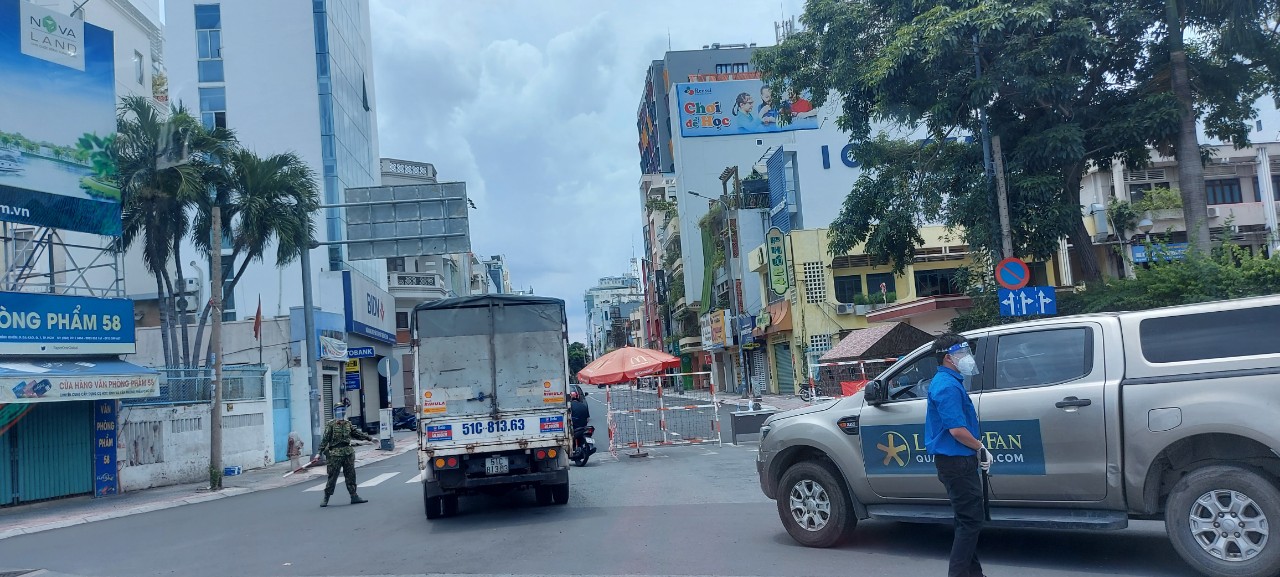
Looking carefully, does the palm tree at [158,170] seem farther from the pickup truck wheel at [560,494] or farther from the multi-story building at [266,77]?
the multi-story building at [266,77]

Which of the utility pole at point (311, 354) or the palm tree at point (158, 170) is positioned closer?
the palm tree at point (158, 170)

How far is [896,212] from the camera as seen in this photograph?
2236cm

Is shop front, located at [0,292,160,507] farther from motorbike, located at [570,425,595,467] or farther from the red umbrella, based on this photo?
the red umbrella

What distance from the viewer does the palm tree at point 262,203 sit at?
81.6 feet

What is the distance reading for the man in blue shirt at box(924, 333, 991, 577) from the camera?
6.29 m

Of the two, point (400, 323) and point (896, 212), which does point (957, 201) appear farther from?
point (400, 323)

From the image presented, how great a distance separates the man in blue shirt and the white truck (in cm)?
654

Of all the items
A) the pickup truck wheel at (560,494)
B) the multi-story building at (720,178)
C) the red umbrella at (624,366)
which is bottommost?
the pickup truck wheel at (560,494)

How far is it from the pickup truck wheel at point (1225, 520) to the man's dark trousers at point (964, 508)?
1.53 meters

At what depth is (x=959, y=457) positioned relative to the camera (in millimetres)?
6406

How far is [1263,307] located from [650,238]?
8402cm

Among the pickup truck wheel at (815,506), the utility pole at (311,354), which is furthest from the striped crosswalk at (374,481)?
the pickup truck wheel at (815,506)

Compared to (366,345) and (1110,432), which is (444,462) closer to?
(1110,432)

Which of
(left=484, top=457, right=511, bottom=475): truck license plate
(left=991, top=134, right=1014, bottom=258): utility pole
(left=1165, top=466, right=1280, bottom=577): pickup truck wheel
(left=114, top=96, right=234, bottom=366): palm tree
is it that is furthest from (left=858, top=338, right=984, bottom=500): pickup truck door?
(left=114, top=96, right=234, bottom=366): palm tree
